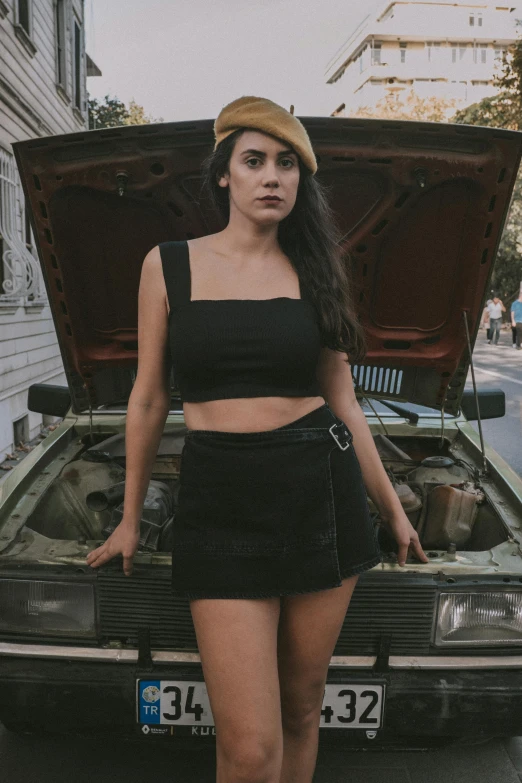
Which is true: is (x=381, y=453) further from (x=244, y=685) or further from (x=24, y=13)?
(x=24, y=13)

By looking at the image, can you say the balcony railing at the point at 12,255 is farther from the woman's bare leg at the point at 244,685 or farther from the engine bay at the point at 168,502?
the woman's bare leg at the point at 244,685

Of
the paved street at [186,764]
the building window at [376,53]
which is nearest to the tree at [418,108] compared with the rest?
the building window at [376,53]

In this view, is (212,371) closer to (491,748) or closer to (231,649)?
(231,649)

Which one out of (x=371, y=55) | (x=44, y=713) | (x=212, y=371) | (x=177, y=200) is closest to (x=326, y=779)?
(x=44, y=713)

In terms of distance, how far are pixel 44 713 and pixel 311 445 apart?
132 cm

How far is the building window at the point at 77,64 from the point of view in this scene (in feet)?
54.4

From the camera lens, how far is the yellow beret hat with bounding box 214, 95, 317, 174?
6.70 ft

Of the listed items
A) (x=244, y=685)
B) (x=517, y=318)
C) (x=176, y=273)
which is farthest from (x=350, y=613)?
(x=517, y=318)

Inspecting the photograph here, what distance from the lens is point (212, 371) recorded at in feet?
6.58

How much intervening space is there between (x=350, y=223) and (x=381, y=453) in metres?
1.18

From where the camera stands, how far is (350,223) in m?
3.30

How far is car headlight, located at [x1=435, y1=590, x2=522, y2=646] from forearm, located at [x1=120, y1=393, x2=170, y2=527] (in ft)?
3.66

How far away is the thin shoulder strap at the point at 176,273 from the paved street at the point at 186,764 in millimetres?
1682

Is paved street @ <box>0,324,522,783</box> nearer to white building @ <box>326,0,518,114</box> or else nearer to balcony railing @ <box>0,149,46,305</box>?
balcony railing @ <box>0,149,46,305</box>
